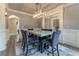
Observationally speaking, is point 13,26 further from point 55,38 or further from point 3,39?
point 55,38

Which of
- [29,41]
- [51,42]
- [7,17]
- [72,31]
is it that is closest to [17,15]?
[7,17]

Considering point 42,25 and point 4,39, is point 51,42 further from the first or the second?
point 4,39

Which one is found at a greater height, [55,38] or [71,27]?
[71,27]

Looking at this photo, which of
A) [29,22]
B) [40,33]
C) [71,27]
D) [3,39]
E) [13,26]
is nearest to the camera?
[3,39]

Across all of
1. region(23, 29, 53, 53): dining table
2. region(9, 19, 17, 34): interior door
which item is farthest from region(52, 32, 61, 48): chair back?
region(9, 19, 17, 34): interior door

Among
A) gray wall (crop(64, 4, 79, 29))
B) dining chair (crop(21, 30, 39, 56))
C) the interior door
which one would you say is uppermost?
gray wall (crop(64, 4, 79, 29))

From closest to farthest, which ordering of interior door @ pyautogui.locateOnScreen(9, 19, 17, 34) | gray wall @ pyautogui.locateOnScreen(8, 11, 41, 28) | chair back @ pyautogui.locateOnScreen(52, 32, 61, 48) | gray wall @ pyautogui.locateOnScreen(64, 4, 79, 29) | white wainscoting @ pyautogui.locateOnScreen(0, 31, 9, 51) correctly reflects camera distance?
white wainscoting @ pyautogui.locateOnScreen(0, 31, 9, 51), interior door @ pyautogui.locateOnScreen(9, 19, 17, 34), gray wall @ pyautogui.locateOnScreen(8, 11, 41, 28), chair back @ pyautogui.locateOnScreen(52, 32, 61, 48), gray wall @ pyautogui.locateOnScreen(64, 4, 79, 29)

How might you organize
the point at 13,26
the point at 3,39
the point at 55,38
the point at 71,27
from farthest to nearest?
1. the point at 71,27
2. the point at 55,38
3. the point at 13,26
4. the point at 3,39

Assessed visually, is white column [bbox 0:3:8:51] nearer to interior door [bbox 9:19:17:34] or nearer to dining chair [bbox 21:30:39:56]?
interior door [bbox 9:19:17:34]

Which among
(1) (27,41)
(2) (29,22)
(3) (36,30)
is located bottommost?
(1) (27,41)

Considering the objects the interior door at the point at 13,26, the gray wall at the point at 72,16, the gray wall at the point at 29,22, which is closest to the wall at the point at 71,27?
the gray wall at the point at 72,16

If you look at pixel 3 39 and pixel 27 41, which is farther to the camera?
pixel 27 41

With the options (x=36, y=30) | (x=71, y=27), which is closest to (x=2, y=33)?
(x=36, y=30)

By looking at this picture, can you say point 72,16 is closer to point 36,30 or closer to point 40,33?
point 40,33
